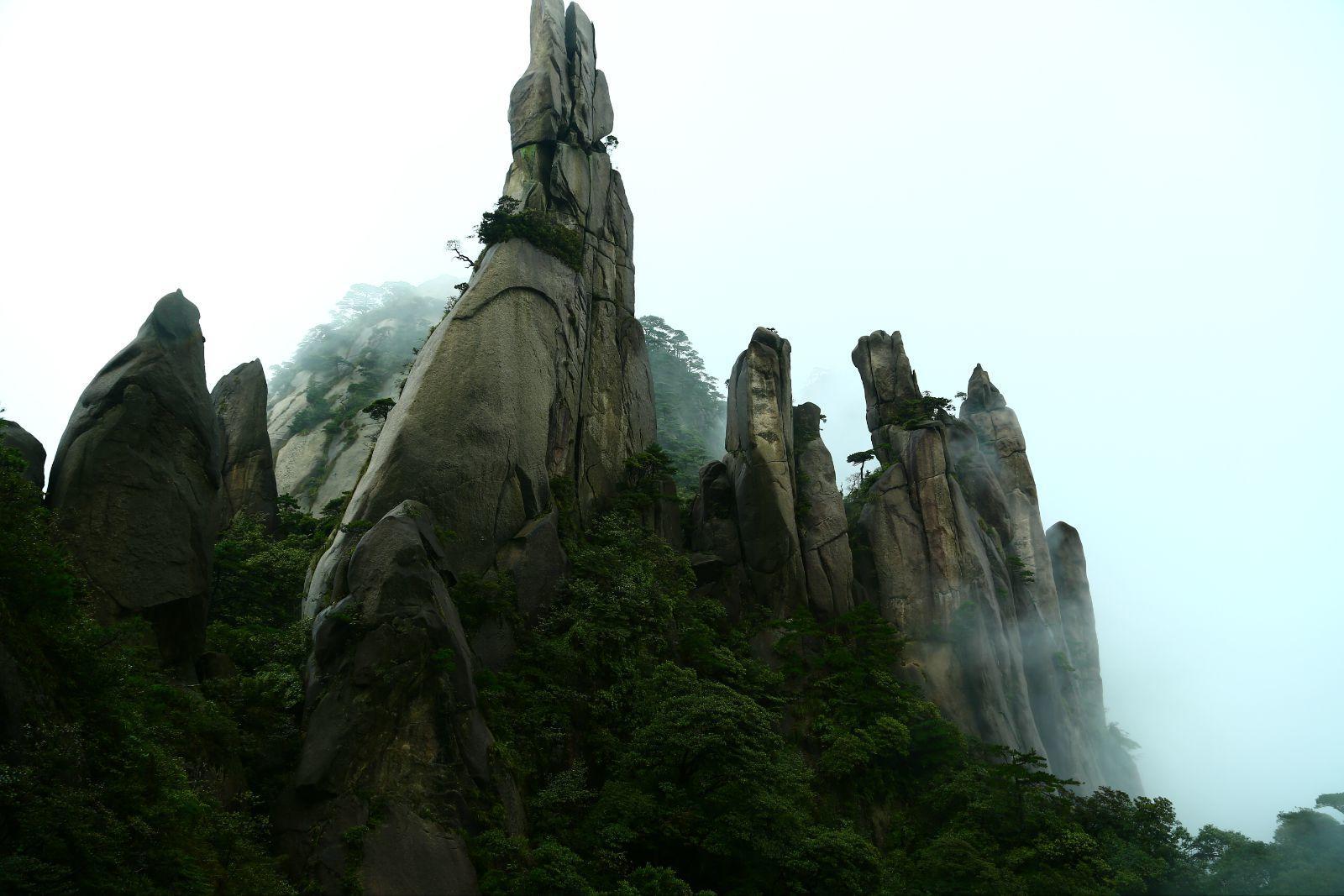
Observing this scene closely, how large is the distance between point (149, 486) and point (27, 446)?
10.7ft

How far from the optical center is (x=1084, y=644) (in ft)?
151

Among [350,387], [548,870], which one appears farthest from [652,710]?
[350,387]

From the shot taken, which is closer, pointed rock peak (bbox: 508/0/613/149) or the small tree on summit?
the small tree on summit

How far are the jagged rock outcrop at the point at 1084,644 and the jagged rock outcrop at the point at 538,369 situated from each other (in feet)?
95.8

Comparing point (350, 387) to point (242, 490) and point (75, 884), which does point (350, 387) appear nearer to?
point (242, 490)

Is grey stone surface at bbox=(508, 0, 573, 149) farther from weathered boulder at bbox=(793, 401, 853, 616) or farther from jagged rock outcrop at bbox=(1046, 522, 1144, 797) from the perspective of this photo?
jagged rock outcrop at bbox=(1046, 522, 1144, 797)

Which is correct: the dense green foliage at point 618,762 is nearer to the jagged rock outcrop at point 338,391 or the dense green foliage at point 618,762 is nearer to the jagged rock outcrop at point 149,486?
the jagged rock outcrop at point 149,486

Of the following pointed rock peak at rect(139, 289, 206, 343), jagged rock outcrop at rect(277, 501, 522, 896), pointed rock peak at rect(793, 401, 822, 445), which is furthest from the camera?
pointed rock peak at rect(793, 401, 822, 445)

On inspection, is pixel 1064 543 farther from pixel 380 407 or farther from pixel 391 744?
pixel 391 744

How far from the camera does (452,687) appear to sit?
16.3m

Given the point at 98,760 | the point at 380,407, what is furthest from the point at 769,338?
the point at 98,760

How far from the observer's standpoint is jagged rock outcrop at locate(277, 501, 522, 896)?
13883 millimetres

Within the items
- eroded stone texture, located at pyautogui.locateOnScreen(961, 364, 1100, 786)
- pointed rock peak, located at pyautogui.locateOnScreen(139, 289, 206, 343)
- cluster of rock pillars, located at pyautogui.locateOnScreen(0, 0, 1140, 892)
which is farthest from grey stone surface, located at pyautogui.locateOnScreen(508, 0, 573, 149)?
eroded stone texture, located at pyautogui.locateOnScreen(961, 364, 1100, 786)

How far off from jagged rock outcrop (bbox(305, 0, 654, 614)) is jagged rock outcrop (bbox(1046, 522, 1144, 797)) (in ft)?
95.8
